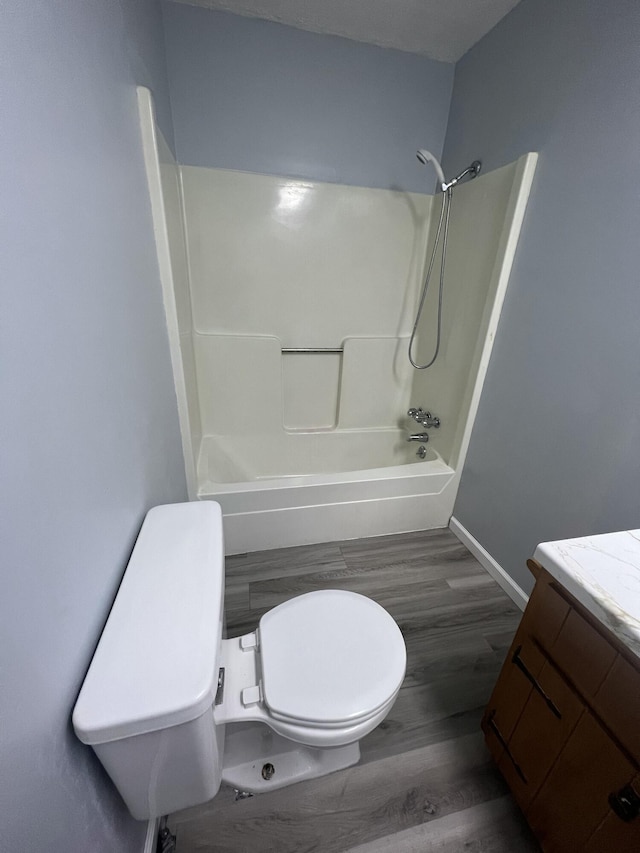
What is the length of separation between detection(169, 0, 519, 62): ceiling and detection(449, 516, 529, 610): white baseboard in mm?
2247

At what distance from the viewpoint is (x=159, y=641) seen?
61 cm

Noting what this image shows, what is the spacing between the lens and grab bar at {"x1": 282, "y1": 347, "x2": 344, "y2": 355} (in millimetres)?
2047

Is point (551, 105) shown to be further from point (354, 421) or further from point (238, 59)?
point (354, 421)

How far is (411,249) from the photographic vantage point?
1989mm

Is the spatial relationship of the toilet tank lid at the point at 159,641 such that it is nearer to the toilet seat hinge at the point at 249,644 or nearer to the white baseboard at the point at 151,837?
the toilet seat hinge at the point at 249,644

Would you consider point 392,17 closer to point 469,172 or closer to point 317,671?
point 469,172

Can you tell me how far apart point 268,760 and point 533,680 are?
0.79 m

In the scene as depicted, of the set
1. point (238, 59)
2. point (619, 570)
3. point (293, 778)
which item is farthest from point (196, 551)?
point (238, 59)

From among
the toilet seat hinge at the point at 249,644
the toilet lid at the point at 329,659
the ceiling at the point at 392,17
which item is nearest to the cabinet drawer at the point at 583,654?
the toilet lid at the point at 329,659

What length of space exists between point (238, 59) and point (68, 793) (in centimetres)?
239

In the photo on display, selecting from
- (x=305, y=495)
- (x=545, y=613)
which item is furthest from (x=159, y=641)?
(x=305, y=495)

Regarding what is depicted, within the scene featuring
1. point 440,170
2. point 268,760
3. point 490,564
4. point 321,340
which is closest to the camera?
point 268,760

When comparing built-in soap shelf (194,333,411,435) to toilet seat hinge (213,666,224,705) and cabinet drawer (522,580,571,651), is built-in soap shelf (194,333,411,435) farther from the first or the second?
cabinet drawer (522,580,571,651)

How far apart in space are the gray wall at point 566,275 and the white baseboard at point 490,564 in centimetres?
5
